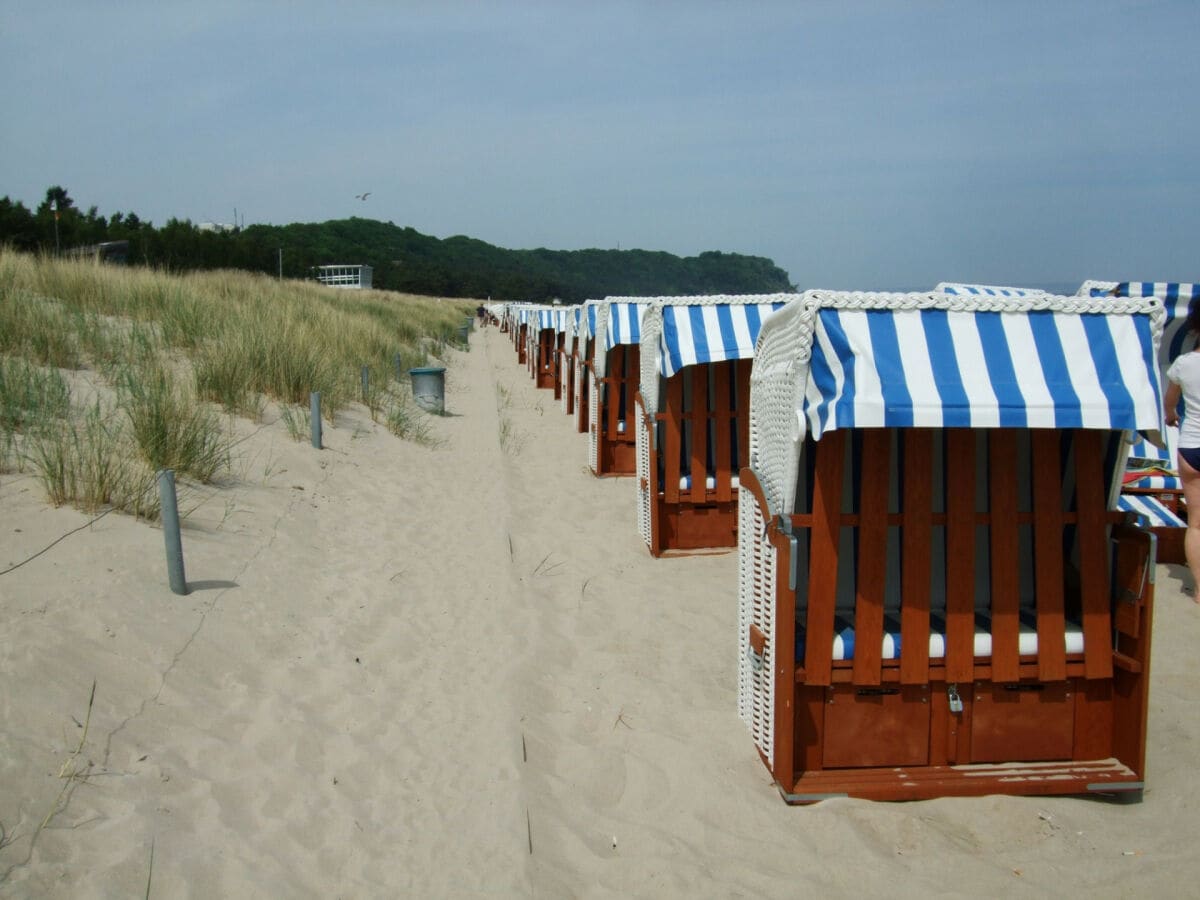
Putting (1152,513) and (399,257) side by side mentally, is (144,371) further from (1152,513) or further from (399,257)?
(399,257)

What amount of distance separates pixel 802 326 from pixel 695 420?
3678mm

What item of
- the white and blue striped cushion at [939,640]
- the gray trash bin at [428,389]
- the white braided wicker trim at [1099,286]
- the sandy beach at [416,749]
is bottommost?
the sandy beach at [416,749]

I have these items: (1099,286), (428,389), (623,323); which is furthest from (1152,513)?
(428,389)

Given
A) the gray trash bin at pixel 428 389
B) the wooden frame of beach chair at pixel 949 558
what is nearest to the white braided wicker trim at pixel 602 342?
the gray trash bin at pixel 428 389

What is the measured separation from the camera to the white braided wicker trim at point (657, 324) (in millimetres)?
6852

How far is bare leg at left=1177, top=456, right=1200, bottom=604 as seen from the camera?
545 centimetres

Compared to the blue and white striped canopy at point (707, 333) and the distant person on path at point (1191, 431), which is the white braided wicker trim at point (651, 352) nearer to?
the blue and white striped canopy at point (707, 333)

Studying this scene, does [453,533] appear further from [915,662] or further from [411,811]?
[915,662]

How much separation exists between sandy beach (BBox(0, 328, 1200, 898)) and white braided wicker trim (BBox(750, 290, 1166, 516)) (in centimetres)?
128

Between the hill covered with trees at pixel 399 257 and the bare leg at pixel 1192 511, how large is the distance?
50.2ft

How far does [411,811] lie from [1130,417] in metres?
2.93

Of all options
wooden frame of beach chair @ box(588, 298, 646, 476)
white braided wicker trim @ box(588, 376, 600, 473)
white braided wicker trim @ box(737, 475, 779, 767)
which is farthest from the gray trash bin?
white braided wicker trim @ box(737, 475, 779, 767)

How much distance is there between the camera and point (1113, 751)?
367 centimetres

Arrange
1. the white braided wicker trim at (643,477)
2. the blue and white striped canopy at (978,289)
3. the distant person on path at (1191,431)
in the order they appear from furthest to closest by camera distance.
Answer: the blue and white striped canopy at (978,289) → the white braided wicker trim at (643,477) → the distant person on path at (1191,431)
